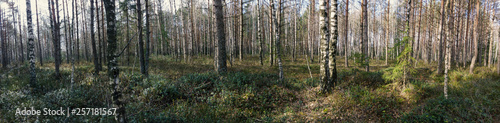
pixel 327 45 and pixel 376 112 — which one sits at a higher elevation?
pixel 327 45

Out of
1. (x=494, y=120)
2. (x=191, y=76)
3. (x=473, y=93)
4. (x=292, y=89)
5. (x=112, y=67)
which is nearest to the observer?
(x=112, y=67)

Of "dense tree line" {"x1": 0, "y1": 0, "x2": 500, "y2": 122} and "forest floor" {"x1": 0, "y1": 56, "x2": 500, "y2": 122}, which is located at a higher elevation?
"dense tree line" {"x1": 0, "y1": 0, "x2": 500, "y2": 122}

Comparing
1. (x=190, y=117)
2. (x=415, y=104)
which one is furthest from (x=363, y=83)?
(x=190, y=117)

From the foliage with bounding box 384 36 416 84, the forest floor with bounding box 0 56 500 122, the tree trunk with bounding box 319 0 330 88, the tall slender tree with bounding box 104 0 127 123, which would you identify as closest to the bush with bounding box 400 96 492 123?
the forest floor with bounding box 0 56 500 122

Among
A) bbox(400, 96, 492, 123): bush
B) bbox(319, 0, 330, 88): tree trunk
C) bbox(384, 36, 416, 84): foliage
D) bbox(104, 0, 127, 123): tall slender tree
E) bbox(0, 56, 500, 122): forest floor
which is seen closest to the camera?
bbox(104, 0, 127, 123): tall slender tree

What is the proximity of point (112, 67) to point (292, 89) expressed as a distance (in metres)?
6.38

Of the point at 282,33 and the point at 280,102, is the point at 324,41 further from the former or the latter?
the point at 282,33

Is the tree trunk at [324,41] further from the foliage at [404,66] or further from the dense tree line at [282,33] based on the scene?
the foliage at [404,66]

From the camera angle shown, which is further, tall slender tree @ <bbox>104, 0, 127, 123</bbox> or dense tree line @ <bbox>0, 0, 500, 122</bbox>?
dense tree line @ <bbox>0, 0, 500, 122</bbox>

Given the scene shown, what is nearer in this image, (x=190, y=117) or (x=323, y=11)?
(x=190, y=117)

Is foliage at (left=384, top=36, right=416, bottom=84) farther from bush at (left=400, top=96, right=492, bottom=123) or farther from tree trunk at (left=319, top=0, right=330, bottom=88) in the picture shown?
tree trunk at (left=319, top=0, right=330, bottom=88)

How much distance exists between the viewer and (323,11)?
289 inches

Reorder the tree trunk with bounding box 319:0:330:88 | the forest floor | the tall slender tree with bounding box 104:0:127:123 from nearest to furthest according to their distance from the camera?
the tall slender tree with bounding box 104:0:127:123 < the forest floor < the tree trunk with bounding box 319:0:330:88

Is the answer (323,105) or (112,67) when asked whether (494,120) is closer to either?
(323,105)
